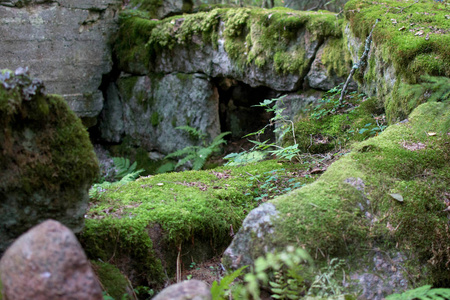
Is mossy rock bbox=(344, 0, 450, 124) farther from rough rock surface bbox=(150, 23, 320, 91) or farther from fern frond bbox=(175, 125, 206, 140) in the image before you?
fern frond bbox=(175, 125, 206, 140)

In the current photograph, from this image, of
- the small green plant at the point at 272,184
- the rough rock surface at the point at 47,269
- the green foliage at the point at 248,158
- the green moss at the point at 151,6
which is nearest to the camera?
the rough rock surface at the point at 47,269

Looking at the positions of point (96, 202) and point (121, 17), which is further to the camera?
point (121, 17)

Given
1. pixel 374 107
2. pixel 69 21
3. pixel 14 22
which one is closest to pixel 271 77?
pixel 374 107

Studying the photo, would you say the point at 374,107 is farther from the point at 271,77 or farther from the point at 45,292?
the point at 45,292

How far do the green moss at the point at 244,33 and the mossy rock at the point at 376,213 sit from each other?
3.66m

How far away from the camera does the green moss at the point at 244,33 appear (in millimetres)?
6188

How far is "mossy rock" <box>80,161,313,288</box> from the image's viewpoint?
9.57ft

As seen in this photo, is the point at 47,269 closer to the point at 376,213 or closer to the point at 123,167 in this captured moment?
the point at 376,213

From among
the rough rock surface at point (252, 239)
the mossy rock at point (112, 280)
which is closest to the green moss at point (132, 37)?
the mossy rock at point (112, 280)

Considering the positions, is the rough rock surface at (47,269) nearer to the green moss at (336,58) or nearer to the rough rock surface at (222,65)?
the green moss at (336,58)

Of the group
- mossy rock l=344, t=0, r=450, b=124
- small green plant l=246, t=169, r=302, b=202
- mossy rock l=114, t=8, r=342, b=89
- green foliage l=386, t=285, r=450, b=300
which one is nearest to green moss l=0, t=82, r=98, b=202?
small green plant l=246, t=169, r=302, b=202

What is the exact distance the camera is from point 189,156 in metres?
7.68

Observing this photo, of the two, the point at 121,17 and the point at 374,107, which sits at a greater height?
the point at 121,17

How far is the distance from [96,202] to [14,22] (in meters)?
6.03
